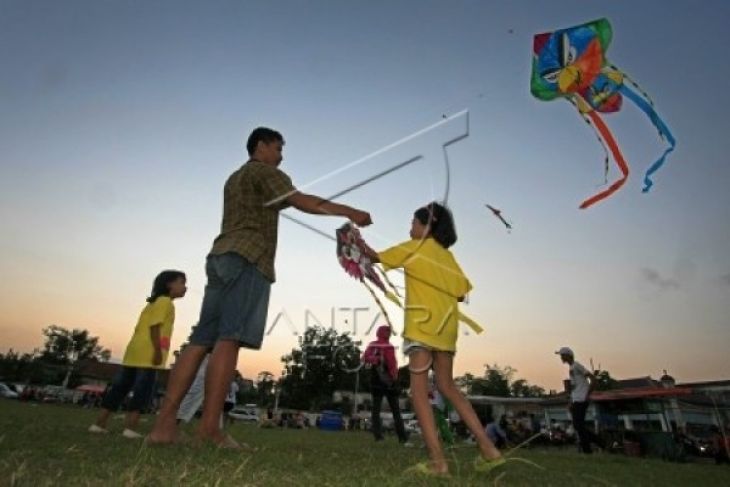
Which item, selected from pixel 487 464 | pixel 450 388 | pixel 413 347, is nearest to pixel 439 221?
pixel 413 347

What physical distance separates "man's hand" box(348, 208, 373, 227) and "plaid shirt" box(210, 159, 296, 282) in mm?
604

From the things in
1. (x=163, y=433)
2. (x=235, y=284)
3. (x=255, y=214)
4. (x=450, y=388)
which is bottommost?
(x=163, y=433)

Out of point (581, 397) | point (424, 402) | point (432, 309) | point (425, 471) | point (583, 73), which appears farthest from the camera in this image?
point (581, 397)

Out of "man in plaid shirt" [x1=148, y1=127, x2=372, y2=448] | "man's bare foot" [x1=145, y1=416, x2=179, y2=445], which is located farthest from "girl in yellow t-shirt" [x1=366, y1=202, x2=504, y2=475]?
"man's bare foot" [x1=145, y1=416, x2=179, y2=445]

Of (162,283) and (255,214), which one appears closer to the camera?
(255,214)

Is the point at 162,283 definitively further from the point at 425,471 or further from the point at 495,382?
the point at 495,382

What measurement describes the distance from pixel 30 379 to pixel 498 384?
384ft

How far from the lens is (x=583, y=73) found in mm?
6078

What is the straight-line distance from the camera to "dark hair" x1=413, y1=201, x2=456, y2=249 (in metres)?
3.99

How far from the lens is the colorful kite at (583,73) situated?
19.3ft

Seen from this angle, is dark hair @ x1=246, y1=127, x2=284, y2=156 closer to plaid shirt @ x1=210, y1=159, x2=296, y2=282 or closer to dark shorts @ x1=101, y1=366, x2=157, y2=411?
plaid shirt @ x1=210, y1=159, x2=296, y2=282

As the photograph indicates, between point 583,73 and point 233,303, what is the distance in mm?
5021

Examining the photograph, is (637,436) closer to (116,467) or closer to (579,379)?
(579,379)

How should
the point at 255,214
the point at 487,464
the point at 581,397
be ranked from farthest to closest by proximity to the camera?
the point at 581,397 → the point at 255,214 → the point at 487,464
